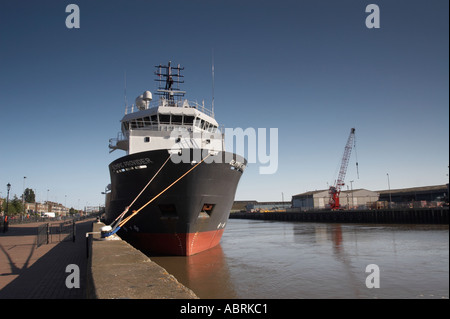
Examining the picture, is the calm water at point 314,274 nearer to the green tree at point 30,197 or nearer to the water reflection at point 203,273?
the water reflection at point 203,273

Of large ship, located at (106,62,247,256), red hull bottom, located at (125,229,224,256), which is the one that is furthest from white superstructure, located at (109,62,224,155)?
red hull bottom, located at (125,229,224,256)

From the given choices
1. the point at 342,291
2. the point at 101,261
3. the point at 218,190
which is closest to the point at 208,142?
the point at 218,190

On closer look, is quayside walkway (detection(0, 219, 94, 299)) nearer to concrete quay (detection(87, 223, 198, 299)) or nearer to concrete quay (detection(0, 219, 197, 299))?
concrete quay (detection(0, 219, 197, 299))

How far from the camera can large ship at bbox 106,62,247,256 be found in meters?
14.5

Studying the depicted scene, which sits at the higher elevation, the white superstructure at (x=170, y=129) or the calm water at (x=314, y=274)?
the white superstructure at (x=170, y=129)

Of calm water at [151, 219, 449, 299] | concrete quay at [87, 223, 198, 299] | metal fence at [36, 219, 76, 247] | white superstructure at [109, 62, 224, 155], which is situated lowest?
calm water at [151, 219, 449, 299]

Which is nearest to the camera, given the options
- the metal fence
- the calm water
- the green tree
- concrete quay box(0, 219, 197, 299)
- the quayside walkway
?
concrete quay box(0, 219, 197, 299)

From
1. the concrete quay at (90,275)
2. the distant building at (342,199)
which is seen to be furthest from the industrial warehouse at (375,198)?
the concrete quay at (90,275)

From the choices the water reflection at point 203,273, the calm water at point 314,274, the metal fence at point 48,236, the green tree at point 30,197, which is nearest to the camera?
the calm water at point 314,274

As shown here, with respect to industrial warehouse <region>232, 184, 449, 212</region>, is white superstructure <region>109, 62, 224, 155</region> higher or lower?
higher

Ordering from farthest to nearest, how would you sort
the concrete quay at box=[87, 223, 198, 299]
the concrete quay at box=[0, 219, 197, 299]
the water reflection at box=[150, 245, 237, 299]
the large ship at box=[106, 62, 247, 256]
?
the large ship at box=[106, 62, 247, 256] < the water reflection at box=[150, 245, 237, 299] < the concrete quay at box=[0, 219, 197, 299] < the concrete quay at box=[87, 223, 198, 299]

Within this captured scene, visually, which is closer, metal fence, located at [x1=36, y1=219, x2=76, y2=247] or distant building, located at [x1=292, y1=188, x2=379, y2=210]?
metal fence, located at [x1=36, y1=219, x2=76, y2=247]

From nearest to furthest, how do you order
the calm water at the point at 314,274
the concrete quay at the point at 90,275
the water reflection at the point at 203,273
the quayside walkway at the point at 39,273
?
the concrete quay at the point at 90,275
the quayside walkway at the point at 39,273
the calm water at the point at 314,274
the water reflection at the point at 203,273

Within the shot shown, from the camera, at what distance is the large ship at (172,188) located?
14516 millimetres
